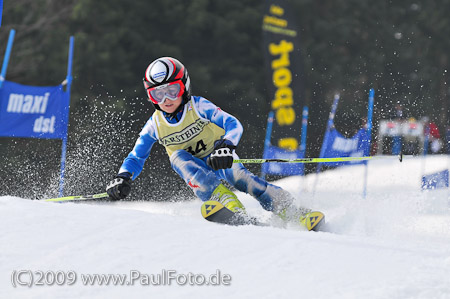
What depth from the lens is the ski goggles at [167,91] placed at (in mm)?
5129

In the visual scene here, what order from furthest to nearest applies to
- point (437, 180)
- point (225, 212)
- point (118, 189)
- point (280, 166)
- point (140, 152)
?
1. point (280, 166)
2. point (437, 180)
3. point (140, 152)
4. point (118, 189)
5. point (225, 212)

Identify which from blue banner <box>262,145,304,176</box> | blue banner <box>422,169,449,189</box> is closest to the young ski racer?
blue banner <box>422,169,449,189</box>

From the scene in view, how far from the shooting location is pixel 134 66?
18.5 meters

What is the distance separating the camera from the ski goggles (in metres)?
5.13

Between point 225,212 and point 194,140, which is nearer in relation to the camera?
point 225,212

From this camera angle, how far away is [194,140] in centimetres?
535

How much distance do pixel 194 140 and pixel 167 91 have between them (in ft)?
1.52

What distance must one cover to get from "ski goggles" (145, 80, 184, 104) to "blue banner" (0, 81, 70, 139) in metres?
2.93

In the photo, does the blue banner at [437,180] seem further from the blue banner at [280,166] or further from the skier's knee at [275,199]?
the skier's knee at [275,199]

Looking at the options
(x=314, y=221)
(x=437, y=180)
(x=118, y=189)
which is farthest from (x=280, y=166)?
(x=314, y=221)

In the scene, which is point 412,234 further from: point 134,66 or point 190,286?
point 134,66

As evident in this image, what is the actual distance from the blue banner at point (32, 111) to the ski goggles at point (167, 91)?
293cm

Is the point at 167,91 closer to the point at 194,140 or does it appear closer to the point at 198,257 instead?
the point at 194,140

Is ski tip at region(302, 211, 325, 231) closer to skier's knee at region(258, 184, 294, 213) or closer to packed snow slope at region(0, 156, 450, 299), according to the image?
skier's knee at region(258, 184, 294, 213)
